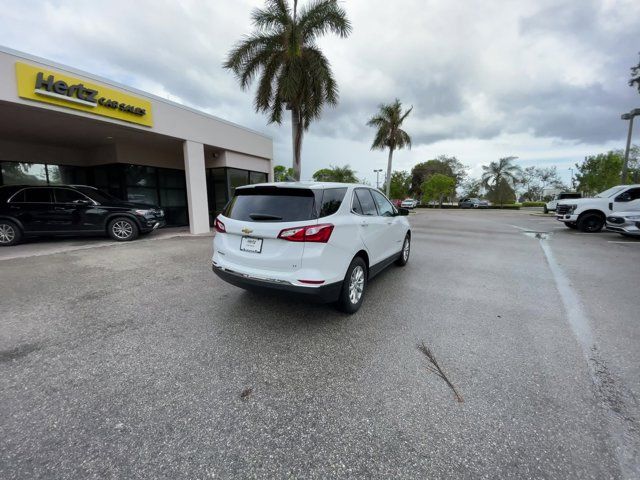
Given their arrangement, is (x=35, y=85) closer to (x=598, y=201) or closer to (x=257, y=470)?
(x=257, y=470)

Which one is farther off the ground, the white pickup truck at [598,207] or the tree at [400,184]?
the tree at [400,184]

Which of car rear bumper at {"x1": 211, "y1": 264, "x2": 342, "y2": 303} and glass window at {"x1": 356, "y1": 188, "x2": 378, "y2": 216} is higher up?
glass window at {"x1": 356, "y1": 188, "x2": 378, "y2": 216}

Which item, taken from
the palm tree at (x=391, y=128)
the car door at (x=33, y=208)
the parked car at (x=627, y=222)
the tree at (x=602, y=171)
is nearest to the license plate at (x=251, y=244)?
the car door at (x=33, y=208)

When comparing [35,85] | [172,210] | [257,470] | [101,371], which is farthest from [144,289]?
[172,210]

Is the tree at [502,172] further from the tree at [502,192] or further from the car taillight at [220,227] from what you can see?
the car taillight at [220,227]

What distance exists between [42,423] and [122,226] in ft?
27.1

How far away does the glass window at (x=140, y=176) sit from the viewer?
11547 mm

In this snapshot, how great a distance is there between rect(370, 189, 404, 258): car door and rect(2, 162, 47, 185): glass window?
1347 cm

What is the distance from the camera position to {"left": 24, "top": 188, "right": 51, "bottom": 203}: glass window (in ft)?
26.0

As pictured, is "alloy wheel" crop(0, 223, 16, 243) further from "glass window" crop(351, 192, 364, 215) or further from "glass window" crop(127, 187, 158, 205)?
"glass window" crop(351, 192, 364, 215)

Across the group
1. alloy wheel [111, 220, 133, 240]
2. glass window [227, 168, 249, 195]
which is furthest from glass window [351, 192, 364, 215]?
glass window [227, 168, 249, 195]

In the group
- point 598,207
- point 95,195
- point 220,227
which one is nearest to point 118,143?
point 95,195

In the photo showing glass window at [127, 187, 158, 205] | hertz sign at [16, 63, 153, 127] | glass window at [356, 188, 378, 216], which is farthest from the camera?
glass window at [127, 187, 158, 205]

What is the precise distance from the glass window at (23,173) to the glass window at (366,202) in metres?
13.4
